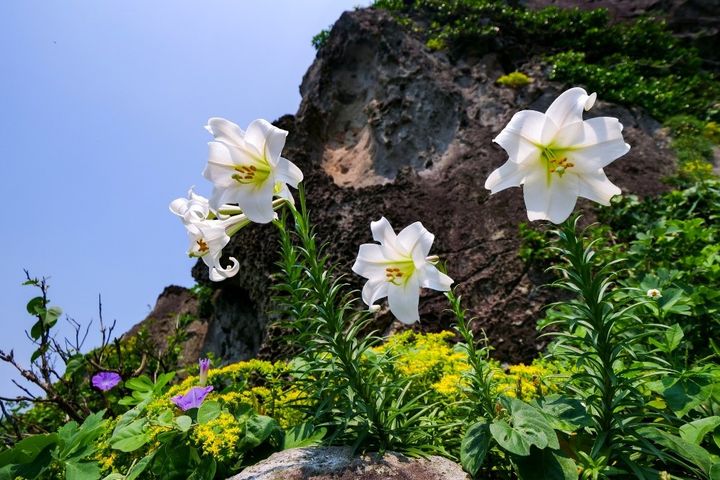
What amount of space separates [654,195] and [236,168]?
5247 mm

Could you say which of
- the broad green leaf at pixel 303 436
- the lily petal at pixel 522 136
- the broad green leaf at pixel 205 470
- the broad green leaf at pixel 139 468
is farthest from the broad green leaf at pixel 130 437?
the lily petal at pixel 522 136

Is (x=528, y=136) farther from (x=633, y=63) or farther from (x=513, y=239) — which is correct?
(x=633, y=63)

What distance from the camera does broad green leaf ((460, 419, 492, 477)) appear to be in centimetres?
172

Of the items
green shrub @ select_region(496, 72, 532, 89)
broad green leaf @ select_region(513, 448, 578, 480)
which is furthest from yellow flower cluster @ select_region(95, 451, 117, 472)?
green shrub @ select_region(496, 72, 532, 89)

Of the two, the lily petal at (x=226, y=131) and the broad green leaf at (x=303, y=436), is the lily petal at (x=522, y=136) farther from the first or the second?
the broad green leaf at (x=303, y=436)

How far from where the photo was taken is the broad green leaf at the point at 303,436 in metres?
2.07

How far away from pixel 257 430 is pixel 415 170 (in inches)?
177

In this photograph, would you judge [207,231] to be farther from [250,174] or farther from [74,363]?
[74,363]

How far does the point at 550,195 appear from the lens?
159cm

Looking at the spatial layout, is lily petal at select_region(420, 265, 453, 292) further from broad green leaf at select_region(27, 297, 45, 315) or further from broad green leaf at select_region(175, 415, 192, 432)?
broad green leaf at select_region(27, 297, 45, 315)

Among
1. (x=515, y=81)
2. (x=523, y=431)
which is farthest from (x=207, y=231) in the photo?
(x=515, y=81)

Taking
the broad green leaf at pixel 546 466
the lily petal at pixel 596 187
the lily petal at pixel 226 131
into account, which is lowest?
the broad green leaf at pixel 546 466

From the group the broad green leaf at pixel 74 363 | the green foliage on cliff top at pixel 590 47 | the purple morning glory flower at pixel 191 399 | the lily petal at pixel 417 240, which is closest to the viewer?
the lily petal at pixel 417 240

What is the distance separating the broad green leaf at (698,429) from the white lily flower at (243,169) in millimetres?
1684
